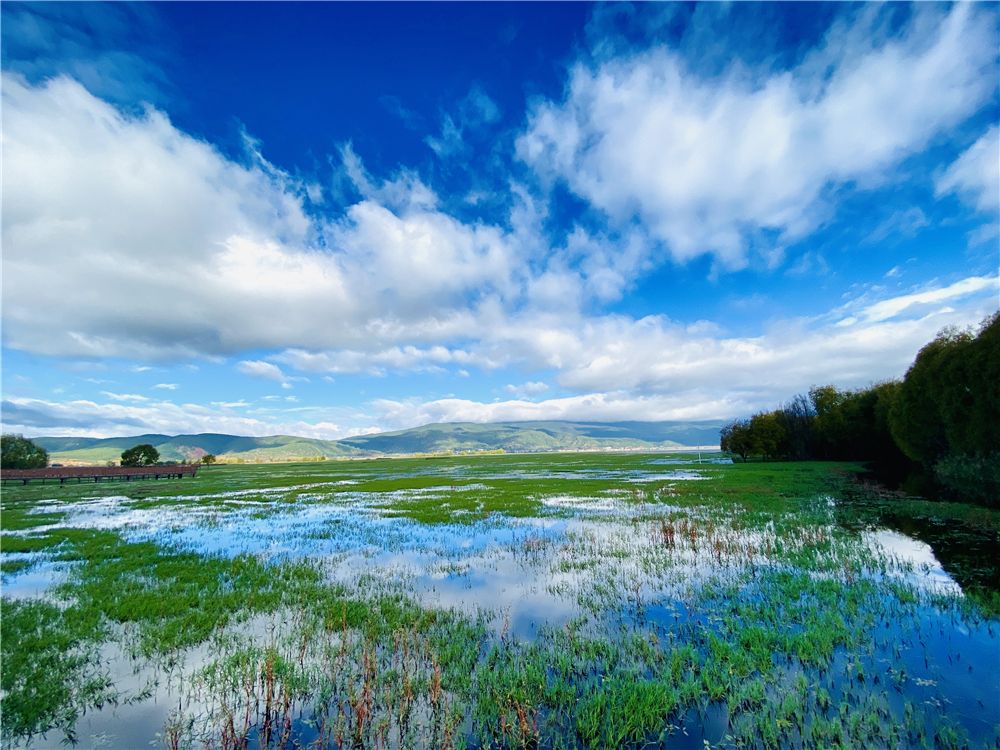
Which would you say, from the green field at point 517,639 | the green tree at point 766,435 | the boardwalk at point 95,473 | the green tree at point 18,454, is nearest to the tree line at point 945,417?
the green tree at point 766,435

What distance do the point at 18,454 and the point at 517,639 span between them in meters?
144

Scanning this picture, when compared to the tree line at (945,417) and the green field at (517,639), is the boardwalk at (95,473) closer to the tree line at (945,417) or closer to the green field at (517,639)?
the green field at (517,639)

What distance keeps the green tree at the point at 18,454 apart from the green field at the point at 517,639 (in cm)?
10999

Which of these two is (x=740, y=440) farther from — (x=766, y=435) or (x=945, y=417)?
(x=945, y=417)

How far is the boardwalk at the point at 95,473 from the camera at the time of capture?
78.0 meters

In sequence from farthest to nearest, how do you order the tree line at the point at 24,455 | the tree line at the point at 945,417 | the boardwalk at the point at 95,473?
the tree line at the point at 24,455, the boardwalk at the point at 95,473, the tree line at the point at 945,417

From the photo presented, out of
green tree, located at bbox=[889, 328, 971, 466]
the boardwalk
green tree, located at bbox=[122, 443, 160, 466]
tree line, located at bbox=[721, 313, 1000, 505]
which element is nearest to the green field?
tree line, located at bbox=[721, 313, 1000, 505]

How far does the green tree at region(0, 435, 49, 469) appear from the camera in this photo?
9671 cm

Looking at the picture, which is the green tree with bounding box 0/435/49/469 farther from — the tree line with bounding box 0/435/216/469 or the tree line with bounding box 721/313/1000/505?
the tree line with bounding box 721/313/1000/505

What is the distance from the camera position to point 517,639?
38.8 ft

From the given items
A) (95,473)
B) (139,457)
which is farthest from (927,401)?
(139,457)

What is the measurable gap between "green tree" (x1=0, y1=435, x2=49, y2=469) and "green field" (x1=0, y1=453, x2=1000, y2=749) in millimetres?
109989

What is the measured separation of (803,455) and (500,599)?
128957 mm

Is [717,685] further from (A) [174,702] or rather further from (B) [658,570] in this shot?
(A) [174,702]
